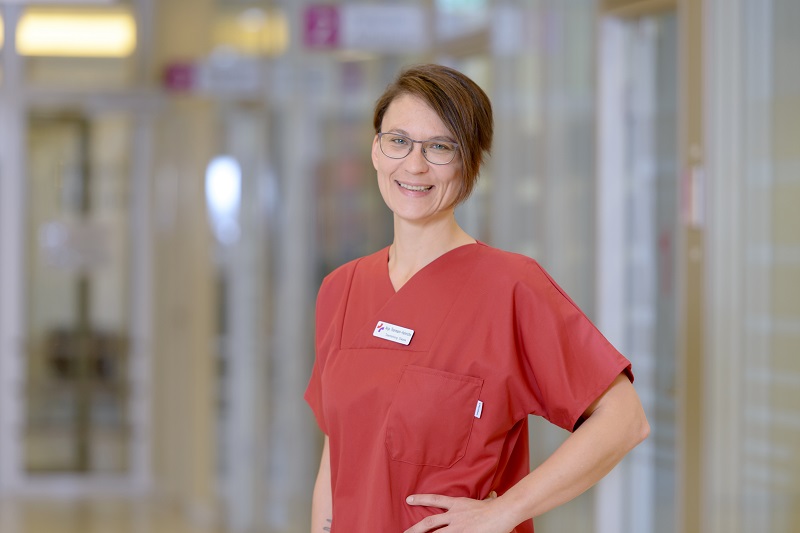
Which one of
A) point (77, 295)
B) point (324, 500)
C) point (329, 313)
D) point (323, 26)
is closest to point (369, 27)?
point (323, 26)

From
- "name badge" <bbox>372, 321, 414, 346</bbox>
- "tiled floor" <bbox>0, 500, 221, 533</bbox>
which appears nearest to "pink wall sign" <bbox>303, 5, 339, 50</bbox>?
"tiled floor" <bbox>0, 500, 221, 533</bbox>

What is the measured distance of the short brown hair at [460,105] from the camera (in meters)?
1.72

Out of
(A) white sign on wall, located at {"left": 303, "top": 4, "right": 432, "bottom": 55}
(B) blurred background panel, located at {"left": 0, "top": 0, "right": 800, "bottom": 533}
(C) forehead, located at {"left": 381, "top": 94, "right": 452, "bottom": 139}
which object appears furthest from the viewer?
(A) white sign on wall, located at {"left": 303, "top": 4, "right": 432, "bottom": 55}

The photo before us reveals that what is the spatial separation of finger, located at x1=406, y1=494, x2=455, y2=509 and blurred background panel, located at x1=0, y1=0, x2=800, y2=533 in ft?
4.35

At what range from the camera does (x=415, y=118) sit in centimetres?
176

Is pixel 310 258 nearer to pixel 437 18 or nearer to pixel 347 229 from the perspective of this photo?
pixel 347 229

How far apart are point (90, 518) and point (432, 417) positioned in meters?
5.95

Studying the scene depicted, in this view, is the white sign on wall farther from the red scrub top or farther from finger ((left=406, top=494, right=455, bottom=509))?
finger ((left=406, top=494, right=455, bottom=509))

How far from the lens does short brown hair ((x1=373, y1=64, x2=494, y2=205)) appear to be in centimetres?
172

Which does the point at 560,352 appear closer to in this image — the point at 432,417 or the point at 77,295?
the point at 432,417

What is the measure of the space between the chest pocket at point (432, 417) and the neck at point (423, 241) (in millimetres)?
207

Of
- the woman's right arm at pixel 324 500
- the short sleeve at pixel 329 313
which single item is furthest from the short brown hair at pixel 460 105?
the woman's right arm at pixel 324 500

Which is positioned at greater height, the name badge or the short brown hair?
the short brown hair

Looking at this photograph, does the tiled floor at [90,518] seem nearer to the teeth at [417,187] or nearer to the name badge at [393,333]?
the name badge at [393,333]
